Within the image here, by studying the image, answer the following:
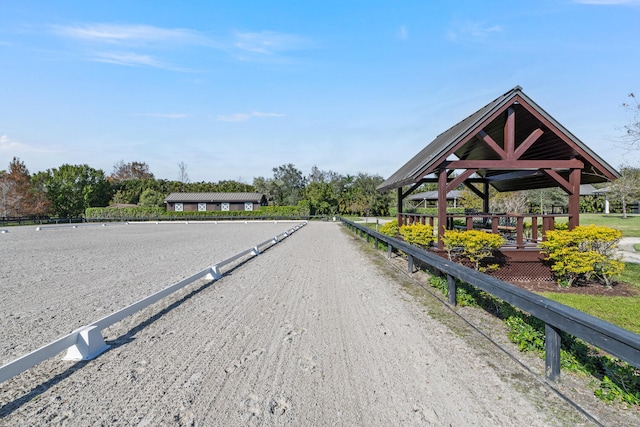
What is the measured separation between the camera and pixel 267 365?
12.6 feet

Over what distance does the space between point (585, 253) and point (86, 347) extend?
9.35m

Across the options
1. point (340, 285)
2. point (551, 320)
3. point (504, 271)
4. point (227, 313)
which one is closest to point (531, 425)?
point (551, 320)

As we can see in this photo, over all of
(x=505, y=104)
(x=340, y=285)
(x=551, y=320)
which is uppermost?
(x=505, y=104)

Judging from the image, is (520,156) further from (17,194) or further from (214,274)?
(17,194)

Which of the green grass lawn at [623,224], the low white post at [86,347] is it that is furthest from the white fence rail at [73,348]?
the green grass lawn at [623,224]

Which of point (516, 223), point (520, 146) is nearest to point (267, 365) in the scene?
point (520, 146)

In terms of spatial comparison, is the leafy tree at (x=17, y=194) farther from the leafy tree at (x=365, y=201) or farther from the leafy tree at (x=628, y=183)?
the leafy tree at (x=628, y=183)

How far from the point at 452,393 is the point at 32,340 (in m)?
5.12

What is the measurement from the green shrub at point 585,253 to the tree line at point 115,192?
106 feet

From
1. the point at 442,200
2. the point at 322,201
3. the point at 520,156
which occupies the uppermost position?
the point at 520,156

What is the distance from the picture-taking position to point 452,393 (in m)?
3.22

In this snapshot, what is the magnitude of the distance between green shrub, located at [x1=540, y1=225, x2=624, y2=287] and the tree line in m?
32.2

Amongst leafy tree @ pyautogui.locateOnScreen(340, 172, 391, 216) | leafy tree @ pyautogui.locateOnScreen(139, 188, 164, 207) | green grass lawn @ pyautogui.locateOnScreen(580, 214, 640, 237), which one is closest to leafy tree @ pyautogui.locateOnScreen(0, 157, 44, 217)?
leafy tree @ pyautogui.locateOnScreen(139, 188, 164, 207)

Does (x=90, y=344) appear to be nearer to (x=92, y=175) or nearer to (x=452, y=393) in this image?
(x=452, y=393)
